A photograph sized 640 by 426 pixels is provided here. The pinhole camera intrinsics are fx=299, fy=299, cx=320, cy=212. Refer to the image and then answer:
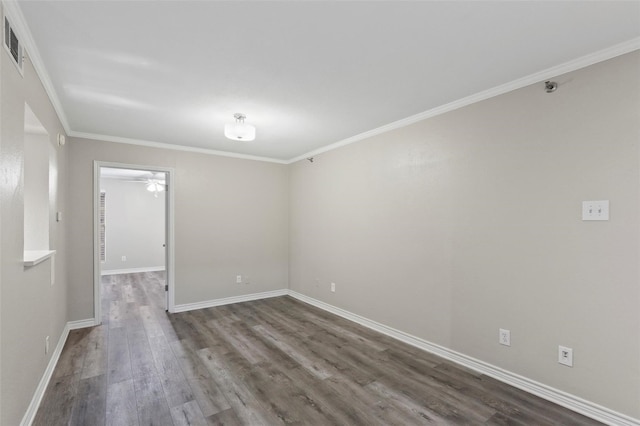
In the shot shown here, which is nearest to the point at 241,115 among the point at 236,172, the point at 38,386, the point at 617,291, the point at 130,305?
the point at 236,172

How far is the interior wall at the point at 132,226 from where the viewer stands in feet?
24.3

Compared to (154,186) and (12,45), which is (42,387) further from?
(154,186)

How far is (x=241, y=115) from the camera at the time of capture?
312cm

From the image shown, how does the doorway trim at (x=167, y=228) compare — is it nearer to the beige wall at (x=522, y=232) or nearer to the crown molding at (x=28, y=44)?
the crown molding at (x=28, y=44)

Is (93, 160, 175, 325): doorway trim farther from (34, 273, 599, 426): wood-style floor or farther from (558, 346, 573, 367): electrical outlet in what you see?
(558, 346, 573, 367): electrical outlet

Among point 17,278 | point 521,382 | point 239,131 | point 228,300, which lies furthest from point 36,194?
point 521,382

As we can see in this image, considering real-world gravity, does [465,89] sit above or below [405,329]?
above

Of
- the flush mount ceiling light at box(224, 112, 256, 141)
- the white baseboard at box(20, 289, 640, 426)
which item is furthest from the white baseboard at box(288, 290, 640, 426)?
the flush mount ceiling light at box(224, 112, 256, 141)

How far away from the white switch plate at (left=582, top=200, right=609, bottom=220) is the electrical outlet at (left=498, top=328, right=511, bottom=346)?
1.06 meters

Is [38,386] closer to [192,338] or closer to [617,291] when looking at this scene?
[192,338]

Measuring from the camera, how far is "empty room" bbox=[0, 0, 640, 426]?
1720 mm

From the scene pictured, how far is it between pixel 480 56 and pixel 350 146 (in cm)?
216

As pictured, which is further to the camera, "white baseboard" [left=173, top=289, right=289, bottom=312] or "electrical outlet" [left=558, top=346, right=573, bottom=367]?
"white baseboard" [left=173, top=289, right=289, bottom=312]

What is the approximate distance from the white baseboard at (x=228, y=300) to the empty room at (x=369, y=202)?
0.51m
